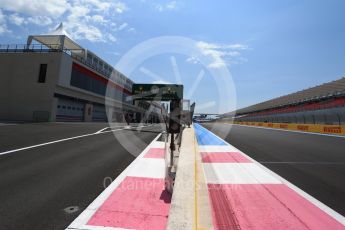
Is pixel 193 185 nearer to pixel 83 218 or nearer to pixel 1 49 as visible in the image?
pixel 83 218

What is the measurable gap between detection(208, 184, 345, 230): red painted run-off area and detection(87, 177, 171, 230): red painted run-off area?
84 cm

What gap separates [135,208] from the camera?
4.42 metres

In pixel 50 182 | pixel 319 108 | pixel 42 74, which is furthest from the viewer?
pixel 42 74

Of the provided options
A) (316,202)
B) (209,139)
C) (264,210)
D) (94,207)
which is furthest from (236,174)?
(209,139)

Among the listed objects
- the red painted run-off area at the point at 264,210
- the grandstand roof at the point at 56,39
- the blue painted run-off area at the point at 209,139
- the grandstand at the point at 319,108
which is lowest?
the red painted run-off area at the point at 264,210

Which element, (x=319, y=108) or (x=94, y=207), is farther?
(x=319, y=108)

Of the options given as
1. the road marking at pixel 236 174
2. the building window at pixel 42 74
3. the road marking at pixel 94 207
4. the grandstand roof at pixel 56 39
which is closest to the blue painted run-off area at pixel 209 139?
the road marking at pixel 236 174

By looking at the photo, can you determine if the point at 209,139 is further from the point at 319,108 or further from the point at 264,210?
the point at 319,108

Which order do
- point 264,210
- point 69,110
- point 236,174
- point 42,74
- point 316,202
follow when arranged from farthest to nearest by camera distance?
point 69,110, point 42,74, point 236,174, point 316,202, point 264,210

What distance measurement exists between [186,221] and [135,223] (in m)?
0.71

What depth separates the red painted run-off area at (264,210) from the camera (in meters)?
3.84

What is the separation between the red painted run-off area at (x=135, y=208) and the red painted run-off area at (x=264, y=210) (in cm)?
84

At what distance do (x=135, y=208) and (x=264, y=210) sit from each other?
2042mm

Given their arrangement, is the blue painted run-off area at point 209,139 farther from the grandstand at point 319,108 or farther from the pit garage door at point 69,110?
the pit garage door at point 69,110
